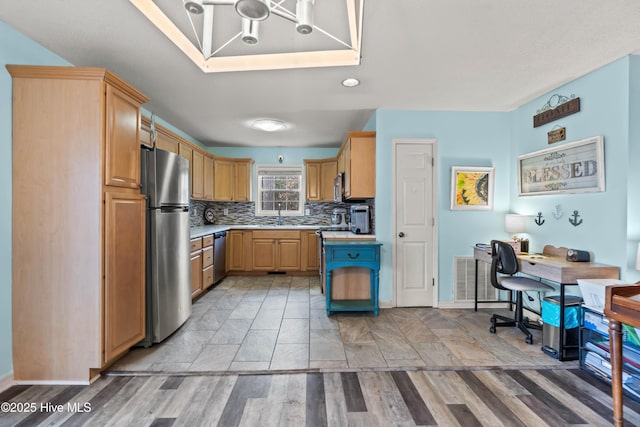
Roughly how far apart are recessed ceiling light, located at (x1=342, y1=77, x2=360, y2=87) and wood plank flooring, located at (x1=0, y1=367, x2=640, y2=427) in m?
2.51

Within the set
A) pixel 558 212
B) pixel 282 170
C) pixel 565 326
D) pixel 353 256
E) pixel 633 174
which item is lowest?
pixel 565 326

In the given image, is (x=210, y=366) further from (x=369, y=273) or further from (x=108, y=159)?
(x=369, y=273)

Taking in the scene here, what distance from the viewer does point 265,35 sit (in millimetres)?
2170

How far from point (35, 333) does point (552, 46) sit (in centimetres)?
423

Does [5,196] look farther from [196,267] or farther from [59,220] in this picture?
[196,267]

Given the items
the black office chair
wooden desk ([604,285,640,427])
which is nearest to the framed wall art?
the black office chair

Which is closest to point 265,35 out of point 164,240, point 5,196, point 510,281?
point 164,240

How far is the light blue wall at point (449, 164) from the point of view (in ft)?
11.5

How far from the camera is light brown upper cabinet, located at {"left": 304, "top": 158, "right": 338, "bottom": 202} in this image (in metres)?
5.55

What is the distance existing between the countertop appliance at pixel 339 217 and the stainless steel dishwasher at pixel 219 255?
77.1 inches

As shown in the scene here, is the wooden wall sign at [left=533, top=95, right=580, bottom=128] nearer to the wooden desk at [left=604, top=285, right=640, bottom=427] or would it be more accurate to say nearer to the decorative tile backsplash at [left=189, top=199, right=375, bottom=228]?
the wooden desk at [left=604, top=285, right=640, bottom=427]

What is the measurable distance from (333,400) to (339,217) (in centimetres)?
382

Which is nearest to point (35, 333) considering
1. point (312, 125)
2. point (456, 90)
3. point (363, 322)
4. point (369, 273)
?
point (363, 322)

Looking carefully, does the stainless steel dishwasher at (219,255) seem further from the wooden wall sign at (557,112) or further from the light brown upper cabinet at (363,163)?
the wooden wall sign at (557,112)
